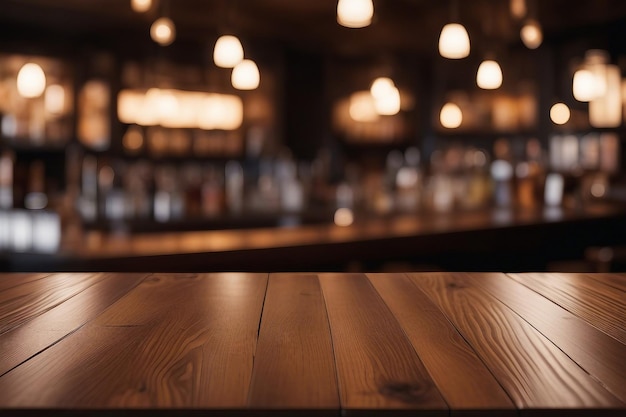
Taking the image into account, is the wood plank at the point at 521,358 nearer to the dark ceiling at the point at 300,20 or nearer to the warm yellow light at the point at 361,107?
the dark ceiling at the point at 300,20

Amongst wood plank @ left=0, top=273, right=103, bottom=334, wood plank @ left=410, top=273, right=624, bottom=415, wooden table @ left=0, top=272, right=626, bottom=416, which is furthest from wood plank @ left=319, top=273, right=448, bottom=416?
wood plank @ left=0, top=273, right=103, bottom=334

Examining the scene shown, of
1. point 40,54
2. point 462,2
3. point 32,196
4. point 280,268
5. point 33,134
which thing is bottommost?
point 280,268

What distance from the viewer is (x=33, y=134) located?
18.7ft

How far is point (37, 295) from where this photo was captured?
1.37 m

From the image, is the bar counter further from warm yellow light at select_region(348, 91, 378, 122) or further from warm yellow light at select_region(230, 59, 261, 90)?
warm yellow light at select_region(348, 91, 378, 122)

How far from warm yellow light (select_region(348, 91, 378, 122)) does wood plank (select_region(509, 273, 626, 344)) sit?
6.08m

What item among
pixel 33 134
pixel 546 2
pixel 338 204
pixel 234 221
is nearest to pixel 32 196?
pixel 33 134

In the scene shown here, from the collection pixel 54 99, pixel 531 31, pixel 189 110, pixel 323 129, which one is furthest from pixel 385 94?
pixel 54 99

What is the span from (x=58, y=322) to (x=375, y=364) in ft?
1.86

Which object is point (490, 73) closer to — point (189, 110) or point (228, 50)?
point (228, 50)

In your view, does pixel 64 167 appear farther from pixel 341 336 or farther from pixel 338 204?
pixel 341 336

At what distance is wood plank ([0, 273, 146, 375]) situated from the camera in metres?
0.95

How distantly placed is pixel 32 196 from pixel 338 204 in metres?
2.69

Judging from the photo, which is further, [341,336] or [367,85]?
[367,85]
